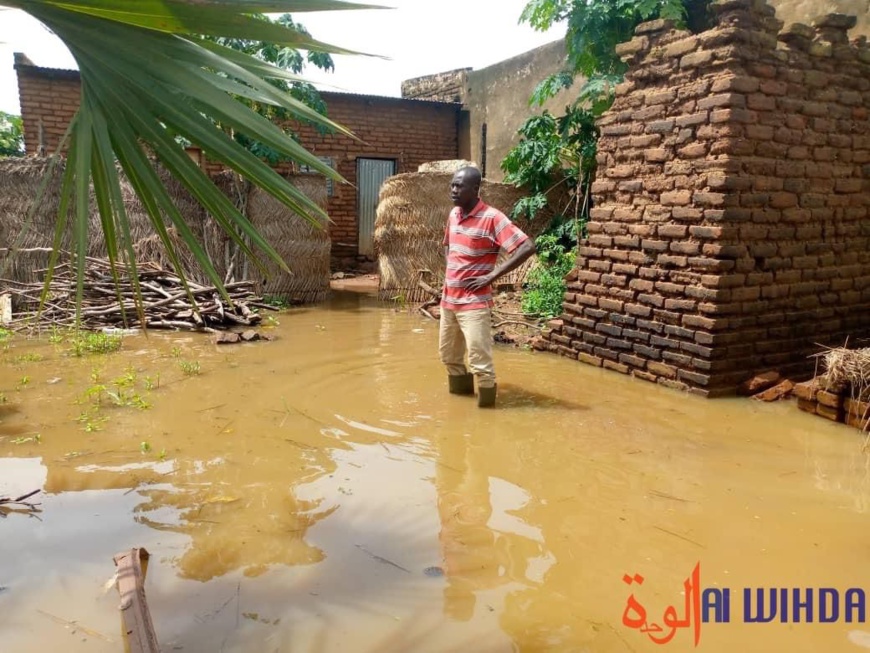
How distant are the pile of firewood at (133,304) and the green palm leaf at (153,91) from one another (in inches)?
217

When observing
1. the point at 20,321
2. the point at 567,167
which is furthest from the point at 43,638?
the point at 567,167

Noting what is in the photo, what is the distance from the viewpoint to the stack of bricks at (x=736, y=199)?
4547 millimetres

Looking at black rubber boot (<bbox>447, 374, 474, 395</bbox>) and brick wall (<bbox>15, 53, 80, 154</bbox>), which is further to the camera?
brick wall (<bbox>15, 53, 80, 154</bbox>)

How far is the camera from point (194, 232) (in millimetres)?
9117

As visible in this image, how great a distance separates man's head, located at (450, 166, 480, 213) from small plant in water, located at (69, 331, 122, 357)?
3627 millimetres

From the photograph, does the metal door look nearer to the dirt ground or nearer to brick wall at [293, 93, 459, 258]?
brick wall at [293, 93, 459, 258]

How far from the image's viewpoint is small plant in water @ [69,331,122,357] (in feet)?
19.4

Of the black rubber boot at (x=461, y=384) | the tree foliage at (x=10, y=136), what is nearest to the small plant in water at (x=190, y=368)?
the black rubber boot at (x=461, y=384)

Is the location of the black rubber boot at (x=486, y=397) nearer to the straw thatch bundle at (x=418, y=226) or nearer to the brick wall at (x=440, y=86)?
the straw thatch bundle at (x=418, y=226)

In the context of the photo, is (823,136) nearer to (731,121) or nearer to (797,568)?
(731,121)

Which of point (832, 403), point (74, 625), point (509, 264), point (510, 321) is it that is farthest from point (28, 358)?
point (832, 403)

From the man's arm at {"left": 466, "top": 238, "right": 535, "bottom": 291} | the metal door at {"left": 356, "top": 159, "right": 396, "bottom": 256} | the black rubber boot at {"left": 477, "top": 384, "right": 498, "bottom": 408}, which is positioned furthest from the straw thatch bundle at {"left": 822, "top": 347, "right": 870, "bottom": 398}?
the metal door at {"left": 356, "top": 159, "right": 396, "bottom": 256}

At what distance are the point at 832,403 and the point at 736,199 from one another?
1454 mm

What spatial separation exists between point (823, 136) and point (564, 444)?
10.1 feet
